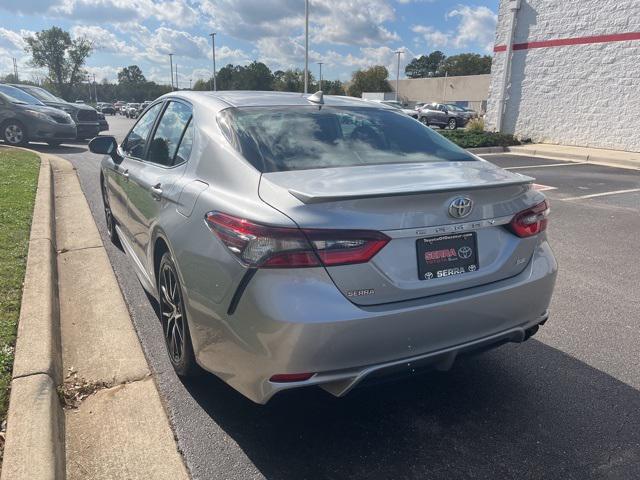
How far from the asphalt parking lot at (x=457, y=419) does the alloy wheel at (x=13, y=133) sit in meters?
13.8

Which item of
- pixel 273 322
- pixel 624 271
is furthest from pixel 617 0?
pixel 273 322

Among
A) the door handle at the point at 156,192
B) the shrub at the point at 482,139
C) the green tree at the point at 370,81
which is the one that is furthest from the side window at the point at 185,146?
the green tree at the point at 370,81

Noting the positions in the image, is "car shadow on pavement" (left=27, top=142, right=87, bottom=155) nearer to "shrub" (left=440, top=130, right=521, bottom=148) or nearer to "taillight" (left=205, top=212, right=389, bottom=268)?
"shrub" (left=440, top=130, right=521, bottom=148)

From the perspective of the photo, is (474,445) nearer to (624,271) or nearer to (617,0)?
(624,271)

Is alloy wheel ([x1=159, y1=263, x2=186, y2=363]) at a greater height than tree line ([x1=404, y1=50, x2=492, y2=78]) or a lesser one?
lesser

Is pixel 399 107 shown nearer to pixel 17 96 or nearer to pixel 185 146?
pixel 185 146

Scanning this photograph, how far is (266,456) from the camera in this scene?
2482 millimetres

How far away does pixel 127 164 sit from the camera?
4.29m

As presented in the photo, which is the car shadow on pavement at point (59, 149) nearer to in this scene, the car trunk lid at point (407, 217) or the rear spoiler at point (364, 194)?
the car trunk lid at point (407, 217)

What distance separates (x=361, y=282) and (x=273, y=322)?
40 centimetres

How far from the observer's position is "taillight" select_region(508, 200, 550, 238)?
2654 millimetres

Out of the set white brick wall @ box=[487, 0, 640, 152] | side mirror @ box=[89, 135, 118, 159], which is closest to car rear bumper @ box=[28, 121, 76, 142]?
side mirror @ box=[89, 135, 118, 159]

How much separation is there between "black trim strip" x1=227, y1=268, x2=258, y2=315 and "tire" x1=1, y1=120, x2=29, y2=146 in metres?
15.5

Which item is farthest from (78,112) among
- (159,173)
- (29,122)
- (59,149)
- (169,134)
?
(159,173)
